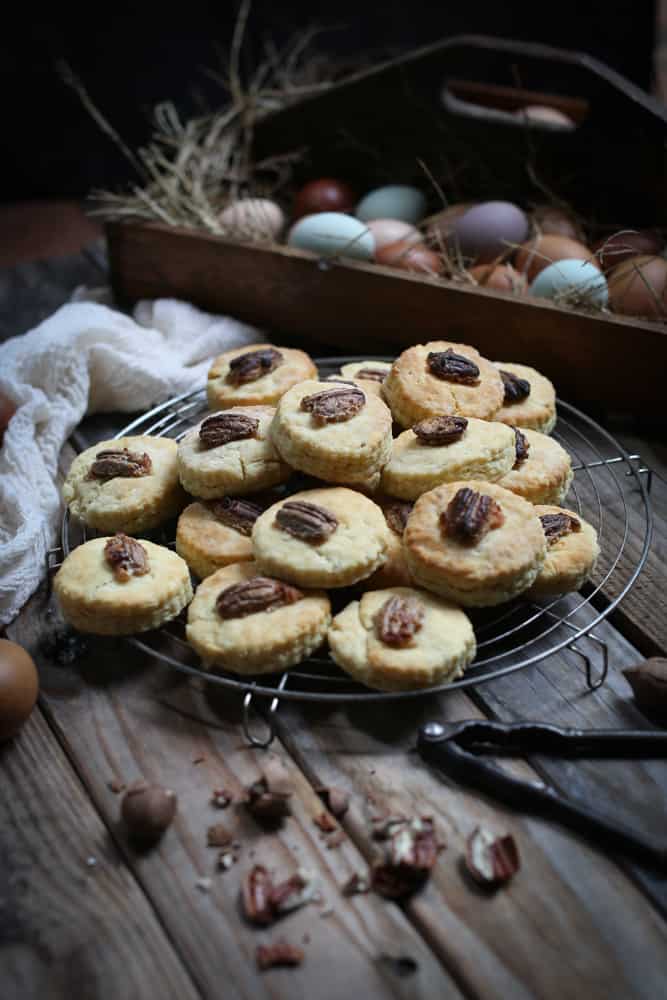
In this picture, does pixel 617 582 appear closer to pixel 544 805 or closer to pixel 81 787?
pixel 544 805

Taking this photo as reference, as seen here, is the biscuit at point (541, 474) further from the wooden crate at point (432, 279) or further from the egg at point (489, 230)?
the egg at point (489, 230)

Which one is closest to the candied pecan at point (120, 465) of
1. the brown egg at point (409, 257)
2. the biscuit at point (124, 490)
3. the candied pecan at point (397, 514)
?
the biscuit at point (124, 490)

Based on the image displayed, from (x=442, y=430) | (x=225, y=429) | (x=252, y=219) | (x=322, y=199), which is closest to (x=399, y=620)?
(x=442, y=430)

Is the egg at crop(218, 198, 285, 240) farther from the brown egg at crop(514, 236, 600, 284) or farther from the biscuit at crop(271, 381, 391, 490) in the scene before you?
the biscuit at crop(271, 381, 391, 490)

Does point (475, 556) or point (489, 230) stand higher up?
point (489, 230)

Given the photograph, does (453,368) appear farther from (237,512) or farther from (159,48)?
(159,48)

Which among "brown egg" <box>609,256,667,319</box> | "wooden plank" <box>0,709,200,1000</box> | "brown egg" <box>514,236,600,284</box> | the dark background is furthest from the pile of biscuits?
the dark background

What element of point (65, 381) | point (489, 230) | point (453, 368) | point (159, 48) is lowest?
point (65, 381)
